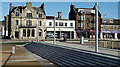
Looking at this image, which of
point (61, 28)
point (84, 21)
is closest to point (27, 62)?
point (61, 28)

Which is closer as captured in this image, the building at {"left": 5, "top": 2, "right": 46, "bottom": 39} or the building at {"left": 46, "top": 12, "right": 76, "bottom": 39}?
the building at {"left": 5, "top": 2, "right": 46, "bottom": 39}

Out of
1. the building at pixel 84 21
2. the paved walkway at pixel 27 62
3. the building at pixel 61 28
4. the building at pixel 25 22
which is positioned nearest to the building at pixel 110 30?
the building at pixel 84 21

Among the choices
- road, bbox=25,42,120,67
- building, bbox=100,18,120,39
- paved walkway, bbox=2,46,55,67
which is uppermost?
building, bbox=100,18,120,39

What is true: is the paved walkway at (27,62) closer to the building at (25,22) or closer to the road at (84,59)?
the road at (84,59)

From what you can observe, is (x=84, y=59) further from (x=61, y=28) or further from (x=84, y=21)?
(x=84, y=21)

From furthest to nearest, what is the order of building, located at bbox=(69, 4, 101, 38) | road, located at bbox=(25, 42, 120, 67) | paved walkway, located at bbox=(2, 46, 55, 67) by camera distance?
building, located at bbox=(69, 4, 101, 38) < paved walkway, located at bbox=(2, 46, 55, 67) < road, located at bbox=(25, 42, 120, 67)

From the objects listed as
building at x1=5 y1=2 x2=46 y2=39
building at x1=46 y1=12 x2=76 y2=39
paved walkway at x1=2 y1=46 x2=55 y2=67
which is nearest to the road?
paved walkway at x1=2 y1=46 x2=55 y2=67

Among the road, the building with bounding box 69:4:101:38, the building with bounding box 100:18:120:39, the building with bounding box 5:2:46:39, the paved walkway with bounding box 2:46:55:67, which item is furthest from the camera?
the building with bounding box 100:18:120:39

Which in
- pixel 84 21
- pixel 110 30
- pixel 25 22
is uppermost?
pixel 84 21

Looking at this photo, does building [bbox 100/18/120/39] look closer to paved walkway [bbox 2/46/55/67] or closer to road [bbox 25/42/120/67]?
paved walkway [bbox 2/46/55/67]

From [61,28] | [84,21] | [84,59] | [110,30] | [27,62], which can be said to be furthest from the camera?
[110,30]

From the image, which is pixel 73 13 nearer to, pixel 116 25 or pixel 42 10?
pixel 42 10

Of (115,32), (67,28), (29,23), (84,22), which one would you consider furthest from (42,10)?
(115,32)

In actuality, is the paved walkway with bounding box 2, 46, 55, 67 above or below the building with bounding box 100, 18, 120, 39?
below
